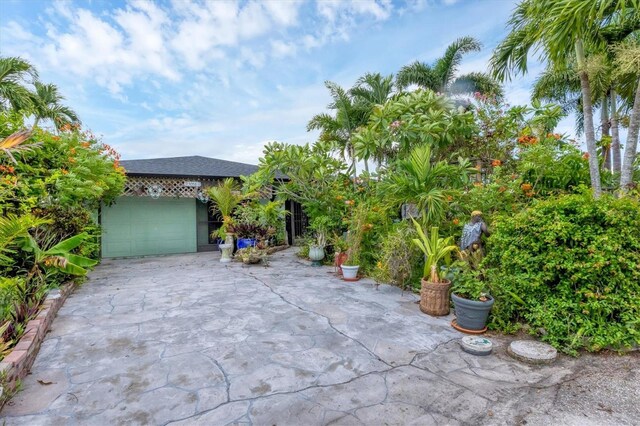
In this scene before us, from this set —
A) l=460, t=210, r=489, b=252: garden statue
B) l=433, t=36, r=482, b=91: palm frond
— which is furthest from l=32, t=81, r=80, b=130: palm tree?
l=433, t=36, r=482, b=91: palm frond

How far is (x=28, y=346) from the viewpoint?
265cm

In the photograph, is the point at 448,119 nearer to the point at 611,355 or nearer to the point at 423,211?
the point at 423,211

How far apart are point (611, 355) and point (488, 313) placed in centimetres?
106

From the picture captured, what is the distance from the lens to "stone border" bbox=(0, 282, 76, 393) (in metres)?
2.24

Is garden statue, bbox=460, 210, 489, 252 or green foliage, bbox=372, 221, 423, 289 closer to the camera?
garden statue, bbox=460, 210, 489, 252

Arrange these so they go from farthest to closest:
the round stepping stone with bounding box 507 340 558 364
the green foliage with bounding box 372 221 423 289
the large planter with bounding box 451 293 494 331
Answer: the green foliage with bounding box 372 221 423 289 < the large planter with bounding box 451 293 494 331 < the round stepping stone with bounding box 507 340 558 364

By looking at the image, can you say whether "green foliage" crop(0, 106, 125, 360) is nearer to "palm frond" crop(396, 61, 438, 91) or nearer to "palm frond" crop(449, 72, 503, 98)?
"palm frond" crop(396, 61, 438, 91)

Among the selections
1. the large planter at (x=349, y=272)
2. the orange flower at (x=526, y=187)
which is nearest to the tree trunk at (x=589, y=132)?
the orange flower at (x=526, y=187)

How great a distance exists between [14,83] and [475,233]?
14767 millimetres

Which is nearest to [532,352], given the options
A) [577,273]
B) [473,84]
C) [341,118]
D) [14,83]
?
[577,273]

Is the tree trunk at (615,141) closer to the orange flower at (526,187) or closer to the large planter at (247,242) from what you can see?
the orange flower at (526,187)

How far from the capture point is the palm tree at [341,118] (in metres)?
12.2

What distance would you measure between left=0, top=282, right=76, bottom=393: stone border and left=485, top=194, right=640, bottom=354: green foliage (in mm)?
4568

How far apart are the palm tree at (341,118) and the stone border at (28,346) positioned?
9879 millimetres
